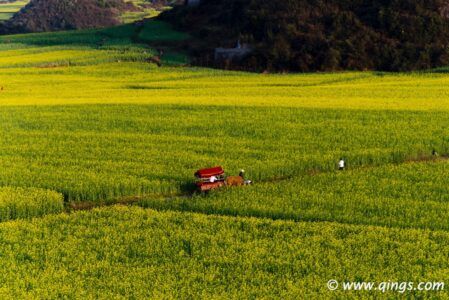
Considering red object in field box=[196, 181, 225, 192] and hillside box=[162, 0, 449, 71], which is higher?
hillside box=[162, 0, 449, 71]

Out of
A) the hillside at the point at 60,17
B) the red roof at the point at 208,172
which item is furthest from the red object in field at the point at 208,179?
the hillside at the point at 60,17

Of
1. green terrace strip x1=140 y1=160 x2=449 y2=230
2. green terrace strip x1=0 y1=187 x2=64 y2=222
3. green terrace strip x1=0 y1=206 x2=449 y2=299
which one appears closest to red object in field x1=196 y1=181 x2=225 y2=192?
green terrace strip x1=140 y1=160 x2=449 y2=230

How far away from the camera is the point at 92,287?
1090cm

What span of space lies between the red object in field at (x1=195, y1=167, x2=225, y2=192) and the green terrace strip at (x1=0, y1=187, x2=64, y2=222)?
4.36 meters

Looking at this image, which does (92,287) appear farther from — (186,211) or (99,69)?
(99,69)

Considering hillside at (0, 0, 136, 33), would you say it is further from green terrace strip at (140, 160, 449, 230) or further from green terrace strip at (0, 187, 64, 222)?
green terrace strip at (140, 160, 449, 230)

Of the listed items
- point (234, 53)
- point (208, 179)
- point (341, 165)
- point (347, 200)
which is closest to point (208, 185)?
point (208, 179)

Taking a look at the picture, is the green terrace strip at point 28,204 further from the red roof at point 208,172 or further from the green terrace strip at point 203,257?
the red roof at point 208,172

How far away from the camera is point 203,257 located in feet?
39.3

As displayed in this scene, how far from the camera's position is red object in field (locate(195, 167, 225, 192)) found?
642 inches

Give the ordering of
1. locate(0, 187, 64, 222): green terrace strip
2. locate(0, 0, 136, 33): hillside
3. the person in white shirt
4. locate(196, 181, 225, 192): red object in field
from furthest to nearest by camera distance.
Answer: locate(0, 0, 136, 33): hillside
the person in white shirt
locate(196, 181, 225, 192): red object in field
locate(0, 187, 64, 222): green terrace strip

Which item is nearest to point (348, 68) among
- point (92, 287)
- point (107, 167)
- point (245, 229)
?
point (107, 167)

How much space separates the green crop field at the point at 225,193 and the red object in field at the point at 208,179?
1.06 feet

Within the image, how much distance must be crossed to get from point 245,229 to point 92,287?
4356 millimetres
